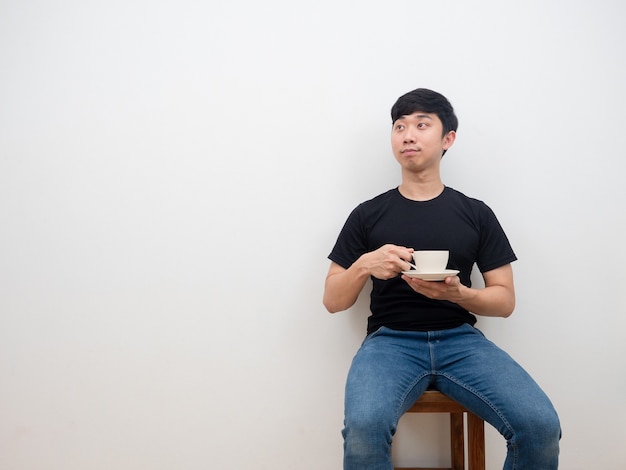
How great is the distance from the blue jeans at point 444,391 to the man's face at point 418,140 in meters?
0.47

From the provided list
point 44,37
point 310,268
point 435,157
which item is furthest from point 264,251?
point 44,37

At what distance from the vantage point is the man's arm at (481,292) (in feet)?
3.80

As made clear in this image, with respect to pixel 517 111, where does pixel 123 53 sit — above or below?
above

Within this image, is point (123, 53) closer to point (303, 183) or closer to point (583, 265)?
point (303, 183)

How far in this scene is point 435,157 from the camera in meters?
1.38

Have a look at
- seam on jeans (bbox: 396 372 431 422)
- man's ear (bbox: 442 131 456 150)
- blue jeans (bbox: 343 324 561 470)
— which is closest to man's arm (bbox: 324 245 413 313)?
blue jeans (bbox: 343 324 561 470)

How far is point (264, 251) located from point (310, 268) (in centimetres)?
16

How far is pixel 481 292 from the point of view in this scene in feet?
4.14

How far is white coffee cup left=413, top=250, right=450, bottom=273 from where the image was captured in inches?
43.8

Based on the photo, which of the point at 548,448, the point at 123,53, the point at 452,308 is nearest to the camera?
the point at 548,448

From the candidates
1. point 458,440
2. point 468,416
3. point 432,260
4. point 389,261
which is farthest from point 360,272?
point 458,440

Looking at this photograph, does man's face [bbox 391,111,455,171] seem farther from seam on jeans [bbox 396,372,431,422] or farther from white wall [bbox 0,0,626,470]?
seam on jeans [bbox 396,372,431,422]

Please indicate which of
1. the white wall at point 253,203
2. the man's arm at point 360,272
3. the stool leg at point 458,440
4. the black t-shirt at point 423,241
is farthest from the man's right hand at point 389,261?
the stool leg at point 458,440

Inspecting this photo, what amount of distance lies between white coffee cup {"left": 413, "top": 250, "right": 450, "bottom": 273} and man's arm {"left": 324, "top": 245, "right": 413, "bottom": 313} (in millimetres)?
51
